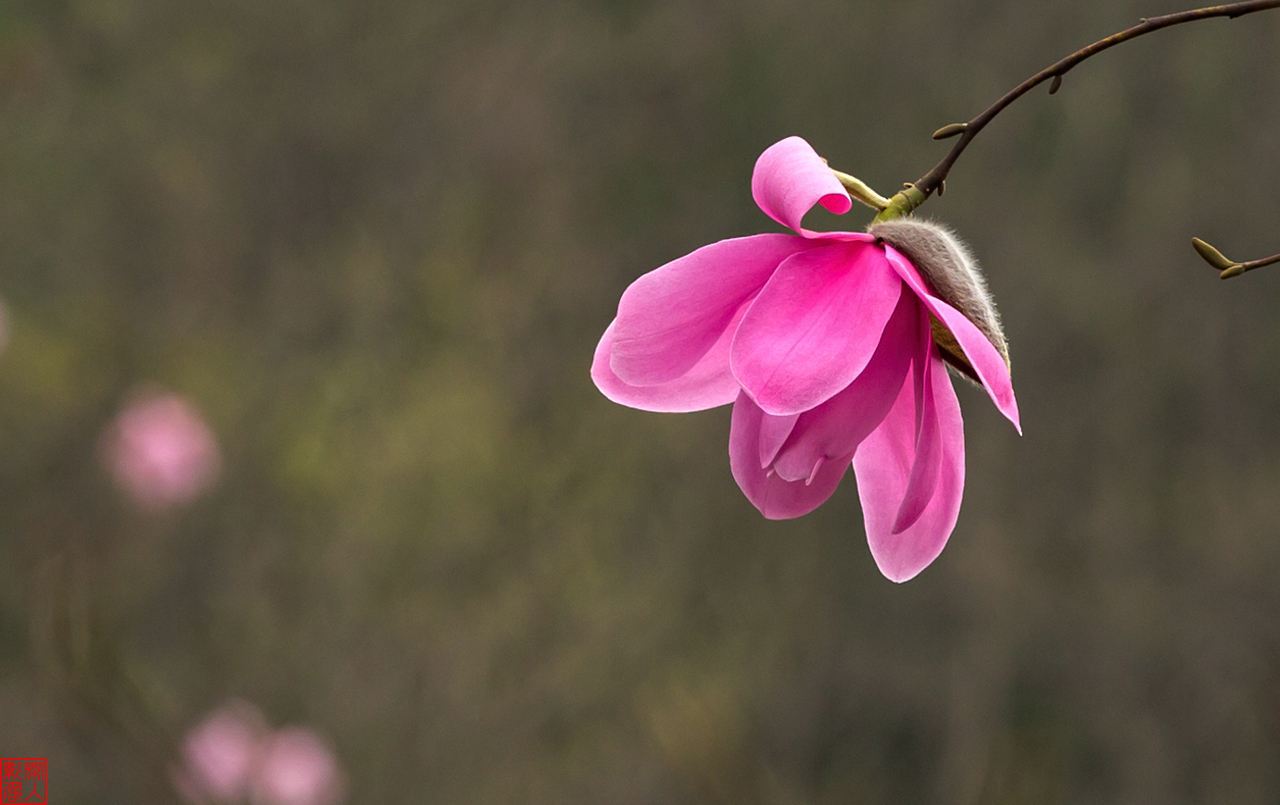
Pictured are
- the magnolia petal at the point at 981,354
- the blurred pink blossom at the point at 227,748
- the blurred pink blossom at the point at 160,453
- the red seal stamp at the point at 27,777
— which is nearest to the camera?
the magnolia petal at the point at 981,354

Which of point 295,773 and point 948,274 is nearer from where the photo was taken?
point 948,274

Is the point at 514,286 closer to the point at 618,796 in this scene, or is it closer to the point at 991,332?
the point at 618,796

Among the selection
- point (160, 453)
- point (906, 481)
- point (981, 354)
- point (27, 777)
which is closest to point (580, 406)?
point (160, 453)

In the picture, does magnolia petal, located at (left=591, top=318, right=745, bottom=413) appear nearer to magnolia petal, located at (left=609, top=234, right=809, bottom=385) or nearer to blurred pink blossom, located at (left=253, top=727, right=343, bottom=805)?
magnolia petal, located at (left=609, top=234, right=809, bottom=385)

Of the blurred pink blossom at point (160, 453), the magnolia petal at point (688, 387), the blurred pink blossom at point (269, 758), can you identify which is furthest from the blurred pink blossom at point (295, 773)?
the magnolia petal at point (688, 387)

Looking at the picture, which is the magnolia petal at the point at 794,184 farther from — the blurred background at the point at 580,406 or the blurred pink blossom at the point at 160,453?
the blurred pink blossom at the point at 160,453

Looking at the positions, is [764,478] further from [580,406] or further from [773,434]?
[580,406]

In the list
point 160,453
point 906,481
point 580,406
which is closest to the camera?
point 906,481
